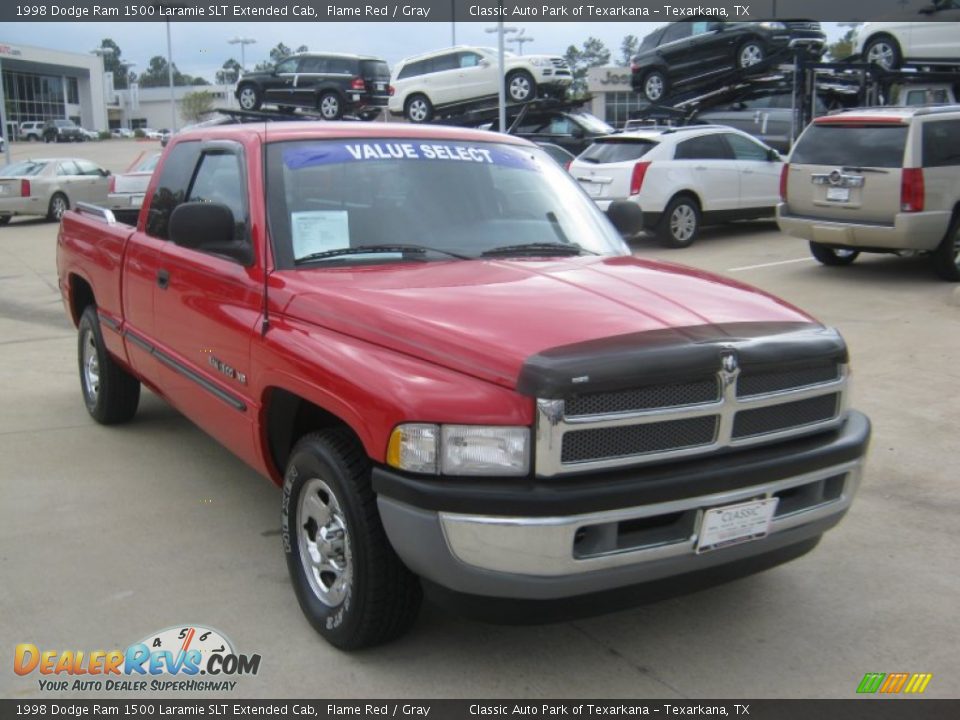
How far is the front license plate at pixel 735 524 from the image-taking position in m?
3.03

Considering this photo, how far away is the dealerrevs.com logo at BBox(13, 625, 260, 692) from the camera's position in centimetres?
331

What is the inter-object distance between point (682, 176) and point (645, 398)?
12.1 meters

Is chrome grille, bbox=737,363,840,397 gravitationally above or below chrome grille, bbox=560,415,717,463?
above

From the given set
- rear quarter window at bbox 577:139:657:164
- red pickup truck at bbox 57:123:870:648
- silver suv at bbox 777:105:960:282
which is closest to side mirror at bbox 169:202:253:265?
red pickup truck at bbox 57:123:870:648

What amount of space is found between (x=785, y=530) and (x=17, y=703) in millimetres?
2611

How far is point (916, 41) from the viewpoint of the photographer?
19.2 meters

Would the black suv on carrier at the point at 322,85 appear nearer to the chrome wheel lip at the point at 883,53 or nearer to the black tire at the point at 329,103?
the black tire at the point at 329,103

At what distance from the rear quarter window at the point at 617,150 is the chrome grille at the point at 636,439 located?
464 inches

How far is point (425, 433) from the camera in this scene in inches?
115

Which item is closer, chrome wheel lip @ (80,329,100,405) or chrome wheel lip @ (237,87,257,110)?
chrome wheel lip @ (80,329,100,405)

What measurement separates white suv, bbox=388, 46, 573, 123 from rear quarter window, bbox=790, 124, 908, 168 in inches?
486

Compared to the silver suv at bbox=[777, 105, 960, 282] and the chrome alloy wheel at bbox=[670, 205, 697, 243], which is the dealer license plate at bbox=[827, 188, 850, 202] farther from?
the chrome alloy wheel at bbox=[670, 205, 697, 243]

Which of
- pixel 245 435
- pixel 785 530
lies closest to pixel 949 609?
pixel 785 530

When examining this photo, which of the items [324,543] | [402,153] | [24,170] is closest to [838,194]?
[402,153]
